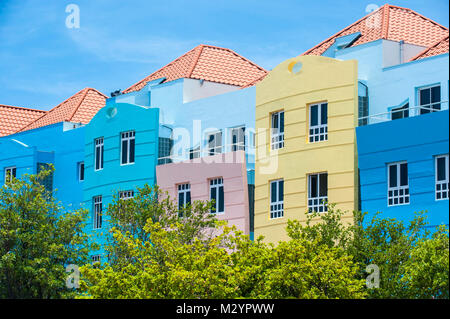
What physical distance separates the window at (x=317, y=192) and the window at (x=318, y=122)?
4.56 feet

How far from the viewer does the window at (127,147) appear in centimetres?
4298

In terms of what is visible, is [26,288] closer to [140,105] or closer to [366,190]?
[140,105]

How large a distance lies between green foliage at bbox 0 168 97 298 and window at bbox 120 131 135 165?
341cm

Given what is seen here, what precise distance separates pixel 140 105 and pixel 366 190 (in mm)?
13945

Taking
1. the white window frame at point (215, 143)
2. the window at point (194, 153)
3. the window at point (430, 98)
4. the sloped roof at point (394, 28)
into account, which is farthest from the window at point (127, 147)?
the window at point (430, 98)

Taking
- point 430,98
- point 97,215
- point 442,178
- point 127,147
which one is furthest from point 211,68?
point 442,178

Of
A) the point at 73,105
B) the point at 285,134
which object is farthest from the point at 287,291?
the point at 73,105

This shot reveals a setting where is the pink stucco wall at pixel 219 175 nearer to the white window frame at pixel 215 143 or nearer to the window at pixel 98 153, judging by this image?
the white window frame at pixel 215 143

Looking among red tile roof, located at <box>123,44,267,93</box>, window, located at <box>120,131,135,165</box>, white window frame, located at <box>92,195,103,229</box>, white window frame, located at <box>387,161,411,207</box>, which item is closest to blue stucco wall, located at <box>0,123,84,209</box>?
white window frame, located at <box>92,195,103,229</box>

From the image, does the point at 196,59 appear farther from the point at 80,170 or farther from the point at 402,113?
the point at 402,113

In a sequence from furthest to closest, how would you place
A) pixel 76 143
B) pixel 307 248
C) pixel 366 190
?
pixel 76 143
pixel 366 190
pixel 307 248

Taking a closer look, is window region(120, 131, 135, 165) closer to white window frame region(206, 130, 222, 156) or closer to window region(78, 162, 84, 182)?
white window frame region(206, 130, 222, 156)

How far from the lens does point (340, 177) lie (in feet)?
115

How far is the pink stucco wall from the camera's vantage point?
38.4 m
